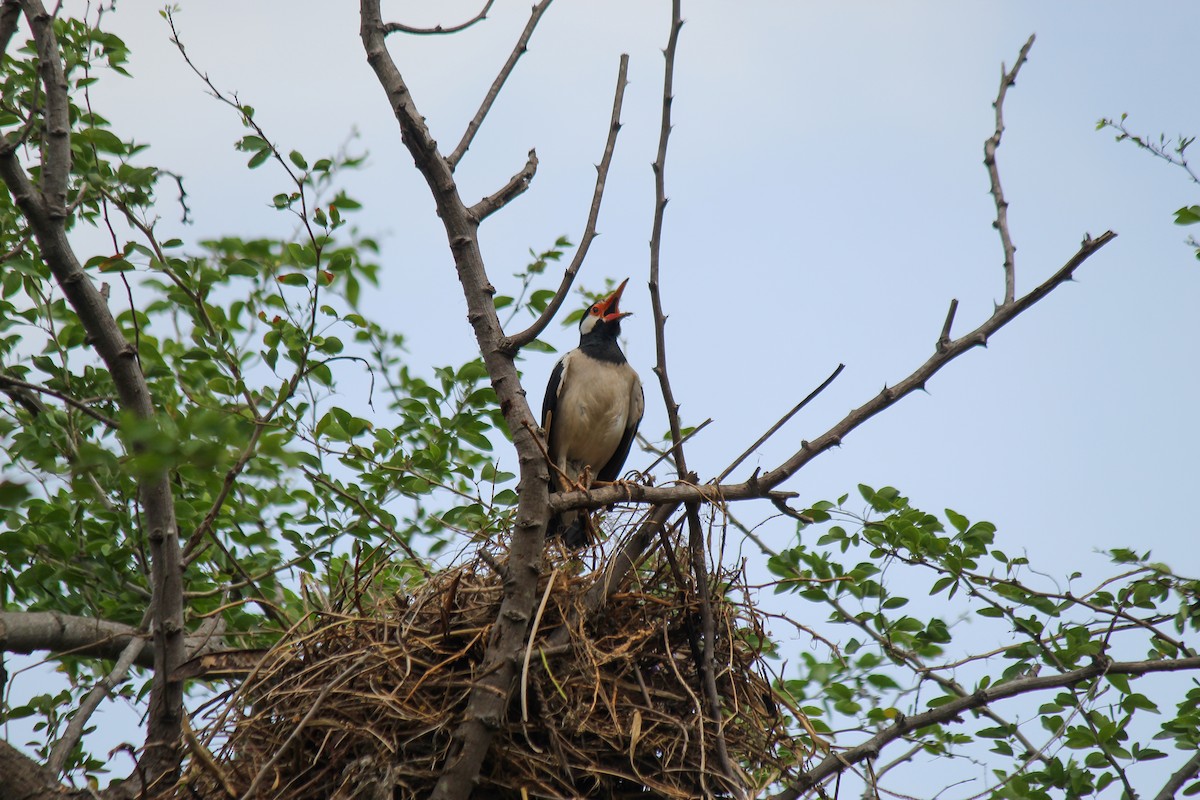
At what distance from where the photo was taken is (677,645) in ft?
10.9

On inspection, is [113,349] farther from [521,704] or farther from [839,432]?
[839,432]

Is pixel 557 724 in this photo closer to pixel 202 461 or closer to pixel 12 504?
pixel 202 461

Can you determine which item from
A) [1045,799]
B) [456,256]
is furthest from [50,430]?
[1045,799]

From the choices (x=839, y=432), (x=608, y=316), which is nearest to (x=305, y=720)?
(x=839, y=432)

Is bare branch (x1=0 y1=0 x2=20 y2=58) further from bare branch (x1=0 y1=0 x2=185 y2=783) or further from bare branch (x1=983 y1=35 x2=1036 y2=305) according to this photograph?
bare branch (x1=983 y1=35 x2=1036 y2=305)

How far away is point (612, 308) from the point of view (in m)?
6.45

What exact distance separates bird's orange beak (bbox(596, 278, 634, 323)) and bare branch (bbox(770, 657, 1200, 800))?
330 centimetres

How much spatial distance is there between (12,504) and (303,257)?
3471 mm

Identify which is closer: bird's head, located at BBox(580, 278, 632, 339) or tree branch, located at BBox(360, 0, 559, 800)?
tree branch, located at BBox(360, 0, 559, 800)

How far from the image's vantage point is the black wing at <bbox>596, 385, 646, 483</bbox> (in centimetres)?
593

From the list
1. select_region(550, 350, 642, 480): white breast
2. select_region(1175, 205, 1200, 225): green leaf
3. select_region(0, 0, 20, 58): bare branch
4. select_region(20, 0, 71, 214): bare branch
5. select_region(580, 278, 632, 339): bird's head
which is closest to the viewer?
select_region(20, 0, 71, 214): bare branch

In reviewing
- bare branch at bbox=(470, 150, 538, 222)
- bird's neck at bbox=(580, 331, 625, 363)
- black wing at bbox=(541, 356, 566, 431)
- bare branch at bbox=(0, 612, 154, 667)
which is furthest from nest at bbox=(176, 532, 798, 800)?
bird's neck at bbox=(580, 331, 625, 363)

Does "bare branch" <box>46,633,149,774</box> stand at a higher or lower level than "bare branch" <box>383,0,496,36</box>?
lower

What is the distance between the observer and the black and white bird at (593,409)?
18.7 feet
